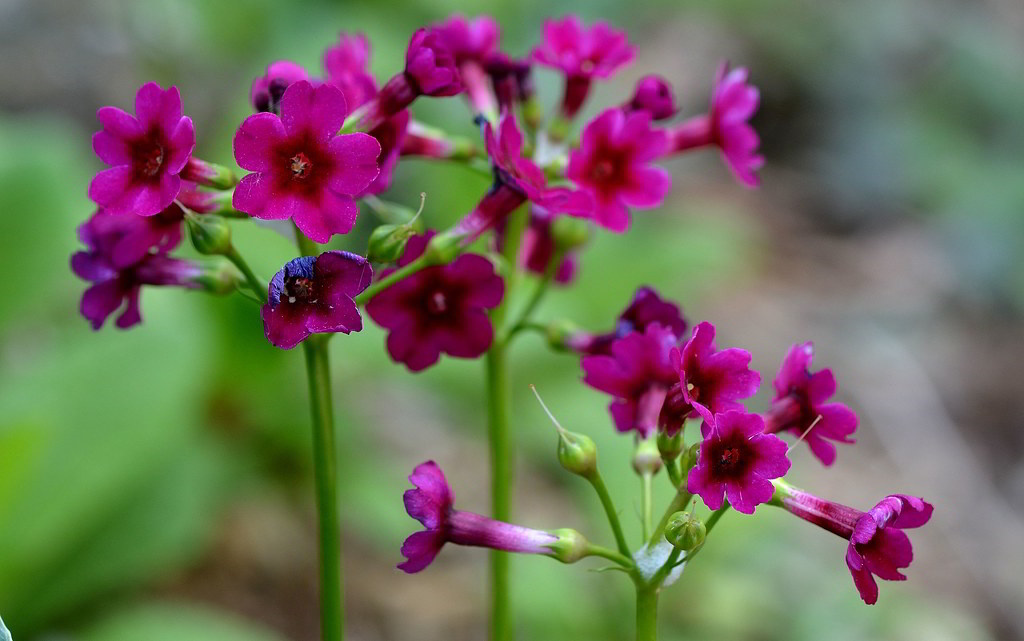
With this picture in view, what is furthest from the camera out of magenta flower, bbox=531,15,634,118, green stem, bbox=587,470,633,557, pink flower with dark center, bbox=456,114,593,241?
magenta flower, bbox=531,15,634,118

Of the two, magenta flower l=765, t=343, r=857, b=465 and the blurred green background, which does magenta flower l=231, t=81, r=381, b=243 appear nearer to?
magenta flower l=765, t=343, r=857, b=465

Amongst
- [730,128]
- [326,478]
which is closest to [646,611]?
[326,478]

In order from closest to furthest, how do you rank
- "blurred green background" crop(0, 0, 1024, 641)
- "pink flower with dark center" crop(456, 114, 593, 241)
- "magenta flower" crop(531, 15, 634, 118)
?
"pink flower with dark center" crop(456, 114, 593, 241)
"magenta flower" crop(531, 15, 634, 118)
"blurred green background" crop(0, 0, 1024, 641)

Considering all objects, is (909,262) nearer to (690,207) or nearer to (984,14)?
(690,207)

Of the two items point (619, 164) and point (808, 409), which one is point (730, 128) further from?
point (808, 409)

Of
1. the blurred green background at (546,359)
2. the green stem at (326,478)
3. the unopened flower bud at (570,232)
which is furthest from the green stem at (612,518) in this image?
the blurred green background at (546,359)

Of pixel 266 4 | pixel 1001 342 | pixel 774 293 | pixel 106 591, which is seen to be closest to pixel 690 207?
pixel 774 293

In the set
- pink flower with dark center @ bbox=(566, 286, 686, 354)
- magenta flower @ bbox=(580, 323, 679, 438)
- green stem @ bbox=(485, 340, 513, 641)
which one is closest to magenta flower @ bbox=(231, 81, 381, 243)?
magenta flower @ bbox=(580, 323, 679, 438)

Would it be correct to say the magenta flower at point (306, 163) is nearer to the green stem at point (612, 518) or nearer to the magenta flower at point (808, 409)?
the green stem at point (612, 518)
